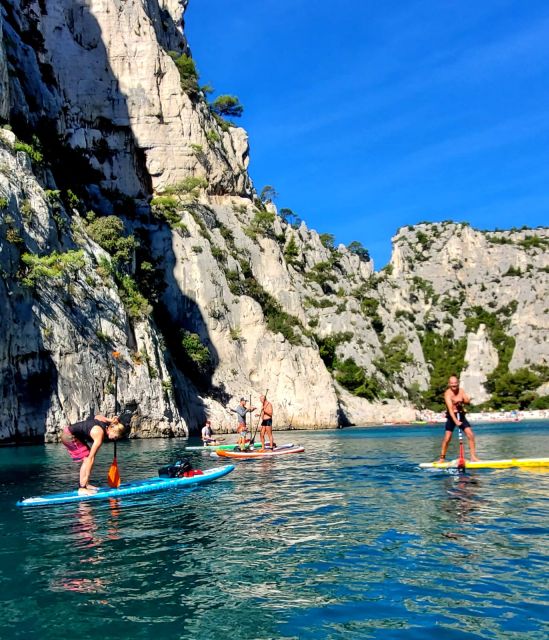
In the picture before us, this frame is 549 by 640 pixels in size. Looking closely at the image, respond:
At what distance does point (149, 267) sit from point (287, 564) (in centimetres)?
4796

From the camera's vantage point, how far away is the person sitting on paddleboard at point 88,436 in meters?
13.6

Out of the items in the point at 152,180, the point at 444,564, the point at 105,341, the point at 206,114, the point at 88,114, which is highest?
the point at 206,114

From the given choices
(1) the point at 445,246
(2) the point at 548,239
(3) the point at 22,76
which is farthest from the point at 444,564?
(2) the point at 548,239

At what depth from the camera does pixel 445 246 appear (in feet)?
447

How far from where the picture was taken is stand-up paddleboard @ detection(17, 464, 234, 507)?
13461 mm

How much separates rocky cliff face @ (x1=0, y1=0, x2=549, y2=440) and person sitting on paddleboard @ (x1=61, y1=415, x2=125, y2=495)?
71.3 feet

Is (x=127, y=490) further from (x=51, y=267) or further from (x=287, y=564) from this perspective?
(x=51, y=267)

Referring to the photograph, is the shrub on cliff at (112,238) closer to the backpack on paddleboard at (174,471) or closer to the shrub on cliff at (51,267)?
the shrub on cliff at (51,267)

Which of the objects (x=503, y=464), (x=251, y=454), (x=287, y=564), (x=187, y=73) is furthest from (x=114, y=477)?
(x=187, y=73)

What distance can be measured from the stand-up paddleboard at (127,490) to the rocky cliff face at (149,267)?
2109 centimetres

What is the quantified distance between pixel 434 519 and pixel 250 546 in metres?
3.52

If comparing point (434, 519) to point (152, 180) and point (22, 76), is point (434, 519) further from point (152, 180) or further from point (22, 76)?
point (152, 180)

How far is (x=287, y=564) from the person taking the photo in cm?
812

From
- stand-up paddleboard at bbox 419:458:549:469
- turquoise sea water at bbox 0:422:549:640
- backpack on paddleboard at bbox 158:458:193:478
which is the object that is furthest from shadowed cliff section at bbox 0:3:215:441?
stand-up paddleboard at bbox 419:458:549:469
